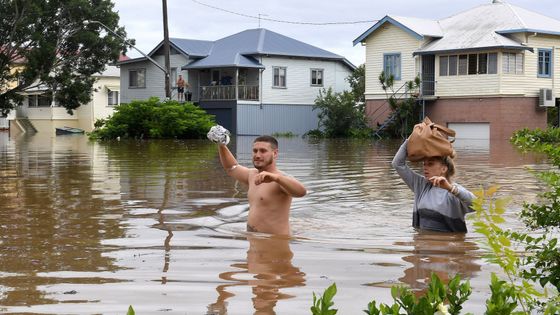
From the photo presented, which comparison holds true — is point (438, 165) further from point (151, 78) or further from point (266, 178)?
point (151, 78)

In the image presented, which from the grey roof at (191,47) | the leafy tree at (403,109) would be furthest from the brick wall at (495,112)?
the grey roof at (191,47)

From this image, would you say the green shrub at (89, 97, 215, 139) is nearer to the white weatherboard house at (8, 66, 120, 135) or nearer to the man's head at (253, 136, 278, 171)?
the white weatherboard house at (8, 66, 120, 135)

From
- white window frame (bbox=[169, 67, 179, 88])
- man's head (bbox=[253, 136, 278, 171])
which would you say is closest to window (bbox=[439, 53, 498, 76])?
white window frame (bbox=[169, 67, 179, 88])

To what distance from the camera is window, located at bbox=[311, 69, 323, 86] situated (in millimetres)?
56406

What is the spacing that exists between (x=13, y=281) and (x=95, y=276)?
568 millimetres

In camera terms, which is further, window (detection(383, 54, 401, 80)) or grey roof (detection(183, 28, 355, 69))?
grey roof (detection(183, 28, 355, 69))

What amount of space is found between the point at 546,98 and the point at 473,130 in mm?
3773

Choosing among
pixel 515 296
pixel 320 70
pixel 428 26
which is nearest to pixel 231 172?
pixel 515 296

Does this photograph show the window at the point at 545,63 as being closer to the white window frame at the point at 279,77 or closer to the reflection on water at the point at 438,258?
the white window frame at the point at 279,77

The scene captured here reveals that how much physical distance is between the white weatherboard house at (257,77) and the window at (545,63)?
14.8 meters

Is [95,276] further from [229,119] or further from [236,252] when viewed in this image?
[229,119]

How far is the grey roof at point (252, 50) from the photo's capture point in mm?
53156

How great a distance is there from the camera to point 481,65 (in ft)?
145

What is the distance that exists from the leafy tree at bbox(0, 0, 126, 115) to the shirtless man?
129ft
